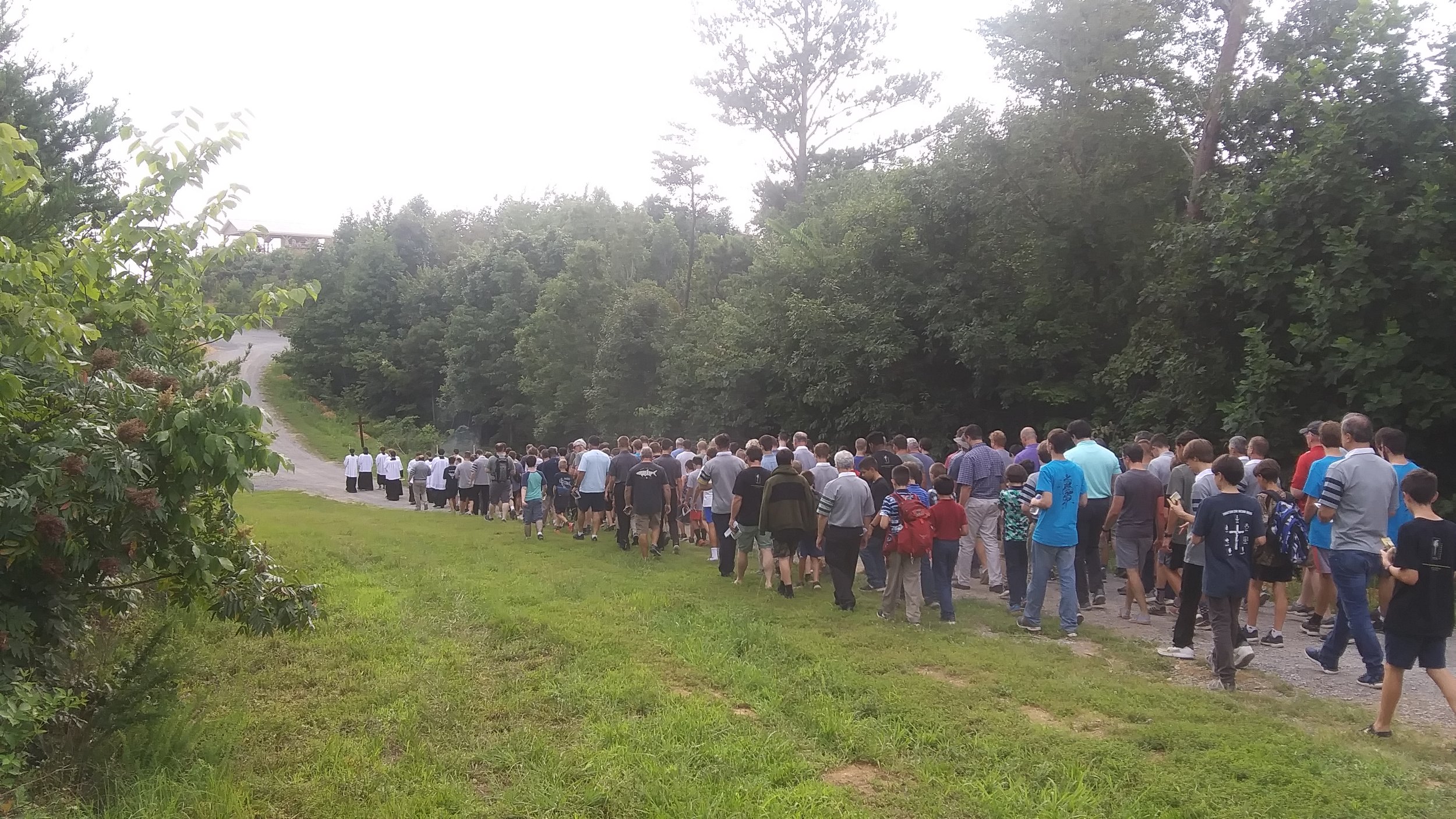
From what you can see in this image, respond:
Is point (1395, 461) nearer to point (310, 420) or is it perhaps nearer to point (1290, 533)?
point (1290, 533)

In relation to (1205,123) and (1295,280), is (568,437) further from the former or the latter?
(1295,280)

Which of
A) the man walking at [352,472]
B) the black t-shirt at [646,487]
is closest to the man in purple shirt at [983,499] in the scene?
the black t-shirt at [646,487]

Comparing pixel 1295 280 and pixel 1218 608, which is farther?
pixel 1295 280

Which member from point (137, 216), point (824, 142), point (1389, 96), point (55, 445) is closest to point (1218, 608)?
point (55, 445)

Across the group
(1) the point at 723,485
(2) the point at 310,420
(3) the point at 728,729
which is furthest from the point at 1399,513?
(2) the point at 310,420

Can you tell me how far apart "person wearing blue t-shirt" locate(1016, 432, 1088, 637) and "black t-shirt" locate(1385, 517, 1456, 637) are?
2965 millimetres

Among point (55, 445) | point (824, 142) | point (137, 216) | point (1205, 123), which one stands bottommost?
point (55, 445)

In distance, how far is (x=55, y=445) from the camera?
4.44 metres

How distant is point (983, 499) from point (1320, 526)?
3588 millimetres

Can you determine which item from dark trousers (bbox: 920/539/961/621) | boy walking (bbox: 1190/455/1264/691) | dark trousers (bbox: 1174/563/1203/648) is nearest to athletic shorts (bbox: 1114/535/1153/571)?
dark trousers (bbox: 1174/563/1203/648)

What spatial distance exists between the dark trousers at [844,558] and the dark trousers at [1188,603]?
3132 millimetres

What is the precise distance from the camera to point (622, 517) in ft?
46.8

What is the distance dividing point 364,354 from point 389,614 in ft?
171

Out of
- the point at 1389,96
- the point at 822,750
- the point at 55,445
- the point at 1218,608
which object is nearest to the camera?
the point at 55,445
